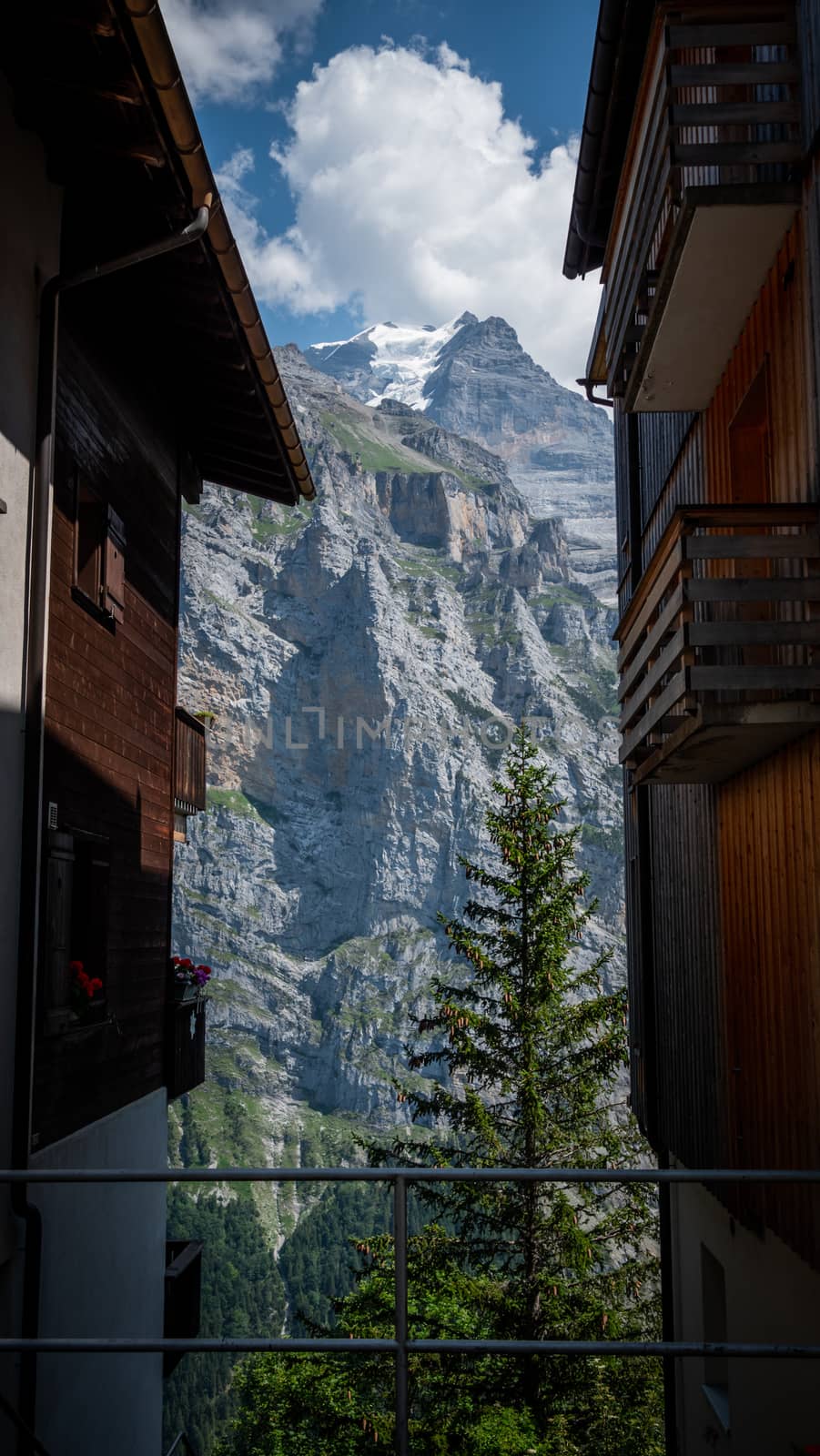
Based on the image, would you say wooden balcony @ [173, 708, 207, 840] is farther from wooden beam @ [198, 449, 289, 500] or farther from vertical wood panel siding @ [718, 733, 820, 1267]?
vertical wood panel siding @ [718, 733, 820, 1267]

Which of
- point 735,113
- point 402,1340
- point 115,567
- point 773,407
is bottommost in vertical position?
point 402,1340

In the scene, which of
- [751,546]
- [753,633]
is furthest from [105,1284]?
[751,546]

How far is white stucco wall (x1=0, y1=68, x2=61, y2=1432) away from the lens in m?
6.22

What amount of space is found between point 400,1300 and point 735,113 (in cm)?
585

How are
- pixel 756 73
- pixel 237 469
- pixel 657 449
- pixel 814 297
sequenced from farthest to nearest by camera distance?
1. pixel 237 469
2. pixel 657 449
3. pixel 756 73
4. pixel 814 297

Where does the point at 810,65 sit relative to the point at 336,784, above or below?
below

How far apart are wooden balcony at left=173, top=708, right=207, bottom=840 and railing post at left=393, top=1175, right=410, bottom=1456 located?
→ 7.81 metres

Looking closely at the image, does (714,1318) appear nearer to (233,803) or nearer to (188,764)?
(188,764)

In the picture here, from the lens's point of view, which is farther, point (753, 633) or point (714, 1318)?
point (714, 1318)

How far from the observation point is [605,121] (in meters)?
9.87

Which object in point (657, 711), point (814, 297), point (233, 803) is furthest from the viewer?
point (233, 803)

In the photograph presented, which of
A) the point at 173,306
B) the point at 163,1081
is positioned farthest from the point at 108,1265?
the point at 173,306

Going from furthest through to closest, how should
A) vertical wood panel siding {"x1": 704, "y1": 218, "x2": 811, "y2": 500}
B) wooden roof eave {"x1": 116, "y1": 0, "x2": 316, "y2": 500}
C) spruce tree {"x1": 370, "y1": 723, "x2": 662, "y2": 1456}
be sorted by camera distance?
spruce tree {"x1": 370, "y1": 723, "x2": 662, "y2": 1456}, vertical wood panel siding {"x1": 704, "y1": 218, "x2": 811, "y2": 500}, wooden roof eave {"x1": 116, "y1": 0, "x2": 316, "y2": 500}

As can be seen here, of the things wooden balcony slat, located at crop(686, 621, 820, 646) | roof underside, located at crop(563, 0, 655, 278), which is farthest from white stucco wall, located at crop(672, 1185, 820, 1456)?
roof underside, located at crop(563, 0, 655, 278)
